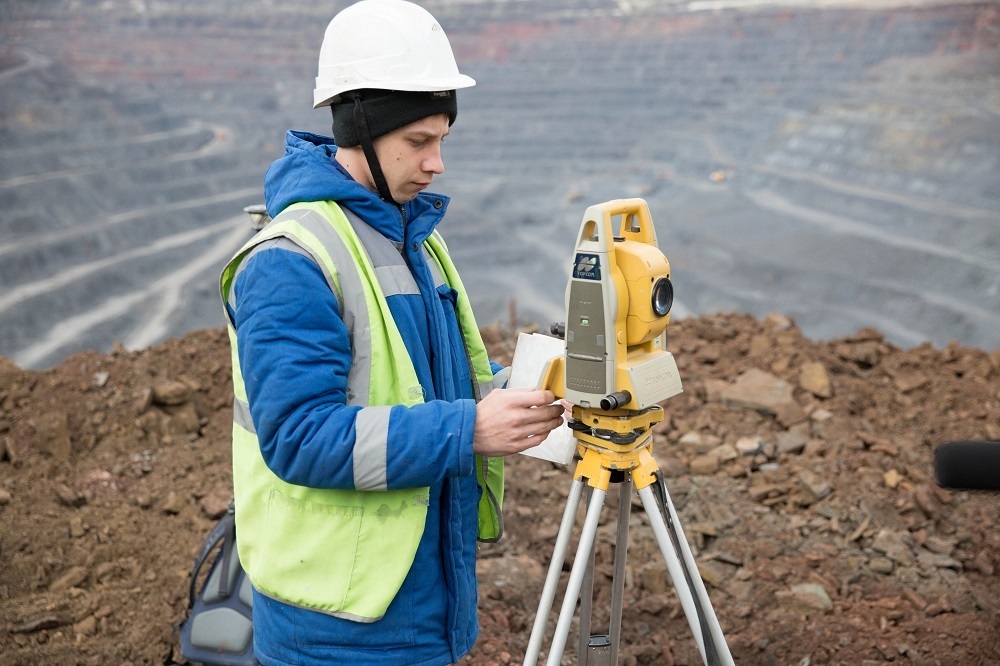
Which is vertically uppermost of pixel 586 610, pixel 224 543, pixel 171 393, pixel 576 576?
pixel 576 576

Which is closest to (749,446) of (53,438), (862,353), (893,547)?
(893,547)

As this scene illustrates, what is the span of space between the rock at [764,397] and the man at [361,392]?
A: 10.8 ft

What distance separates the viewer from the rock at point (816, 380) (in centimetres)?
477

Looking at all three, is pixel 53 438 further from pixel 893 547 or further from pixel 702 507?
pixel 893 547

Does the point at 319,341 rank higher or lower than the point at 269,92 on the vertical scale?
higher

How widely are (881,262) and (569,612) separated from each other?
5964 mm

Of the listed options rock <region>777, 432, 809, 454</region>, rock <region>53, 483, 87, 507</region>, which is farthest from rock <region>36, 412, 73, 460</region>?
rock <region>777, 432, 809, 454</region>

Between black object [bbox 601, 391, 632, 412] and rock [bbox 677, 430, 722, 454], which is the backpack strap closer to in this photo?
black object [bbox 601, 391, 632, 412]

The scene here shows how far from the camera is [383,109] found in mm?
1538

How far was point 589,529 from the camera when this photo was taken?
5.95 ft

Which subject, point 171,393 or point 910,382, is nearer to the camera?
point 171,393

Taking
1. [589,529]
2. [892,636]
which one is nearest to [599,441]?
[589,529]

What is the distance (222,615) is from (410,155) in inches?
70.7

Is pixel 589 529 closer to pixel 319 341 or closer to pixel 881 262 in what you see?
pixel 319 341
